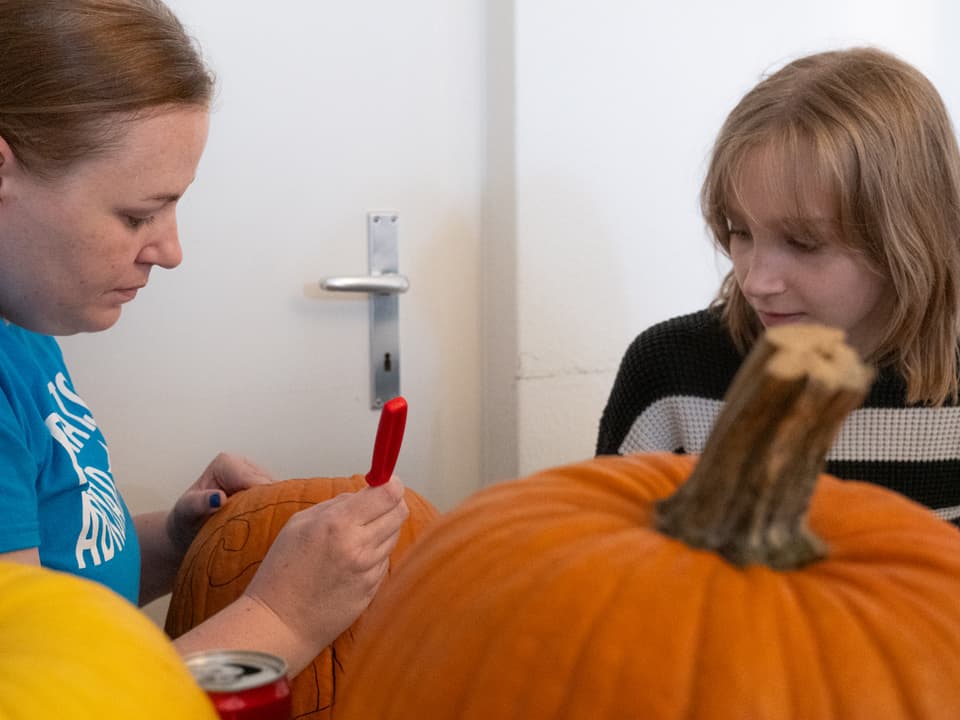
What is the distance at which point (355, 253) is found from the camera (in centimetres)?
150

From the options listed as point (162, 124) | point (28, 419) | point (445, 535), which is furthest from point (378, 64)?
point (445, 535)

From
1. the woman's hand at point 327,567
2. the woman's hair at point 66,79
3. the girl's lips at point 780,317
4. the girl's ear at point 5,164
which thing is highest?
the woman's hair at point 66,79

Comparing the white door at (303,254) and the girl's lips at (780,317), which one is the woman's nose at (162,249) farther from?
the girl's lips at (780,317)

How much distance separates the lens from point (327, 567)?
2.78 ft

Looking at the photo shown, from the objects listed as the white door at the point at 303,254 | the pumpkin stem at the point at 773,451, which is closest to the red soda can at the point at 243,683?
the pumpkin stem at the point at 773,451

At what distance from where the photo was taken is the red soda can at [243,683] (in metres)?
0.42

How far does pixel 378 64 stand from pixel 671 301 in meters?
0.62

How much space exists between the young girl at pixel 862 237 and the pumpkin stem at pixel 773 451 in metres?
0.63

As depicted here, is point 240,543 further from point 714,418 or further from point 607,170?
point 607,170

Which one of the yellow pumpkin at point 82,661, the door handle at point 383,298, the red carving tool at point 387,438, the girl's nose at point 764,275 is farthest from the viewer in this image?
the door handle at point 383,298

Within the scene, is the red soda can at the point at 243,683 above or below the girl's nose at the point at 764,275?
below

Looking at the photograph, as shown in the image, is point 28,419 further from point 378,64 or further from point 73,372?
point 378,64

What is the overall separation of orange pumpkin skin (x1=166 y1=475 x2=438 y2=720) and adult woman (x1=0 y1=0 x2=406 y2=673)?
0.11 meters

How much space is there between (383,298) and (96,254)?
2.27ft
